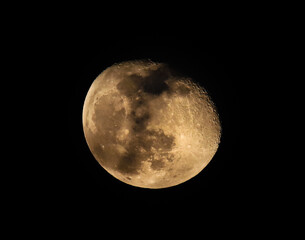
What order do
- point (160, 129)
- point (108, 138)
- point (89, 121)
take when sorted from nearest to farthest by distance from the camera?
point (160, 129) < point (108, 138) < point (89, 121)

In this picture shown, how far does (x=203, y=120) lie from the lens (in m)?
2.58

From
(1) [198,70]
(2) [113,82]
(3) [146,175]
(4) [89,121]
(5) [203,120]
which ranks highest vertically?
(1) [198,70]

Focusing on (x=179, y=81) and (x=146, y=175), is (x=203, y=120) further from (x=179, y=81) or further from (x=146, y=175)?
(x=146, y=175)

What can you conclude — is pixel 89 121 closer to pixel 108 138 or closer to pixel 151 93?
pixel 108 138

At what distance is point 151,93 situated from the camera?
2.42 m

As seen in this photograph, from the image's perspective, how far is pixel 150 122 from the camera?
2.39 metres

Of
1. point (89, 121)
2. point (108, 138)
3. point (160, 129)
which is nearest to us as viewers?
point (160, 129)

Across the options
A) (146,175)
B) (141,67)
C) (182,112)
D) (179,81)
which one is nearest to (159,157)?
(146,175)

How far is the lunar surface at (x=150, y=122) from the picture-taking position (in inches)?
94.8

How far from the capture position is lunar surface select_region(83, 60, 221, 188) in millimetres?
2408

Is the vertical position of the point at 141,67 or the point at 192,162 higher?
the point at 141,67

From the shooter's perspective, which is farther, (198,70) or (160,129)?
(198,70)

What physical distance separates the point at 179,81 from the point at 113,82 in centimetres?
83

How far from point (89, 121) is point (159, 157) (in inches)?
41.8
